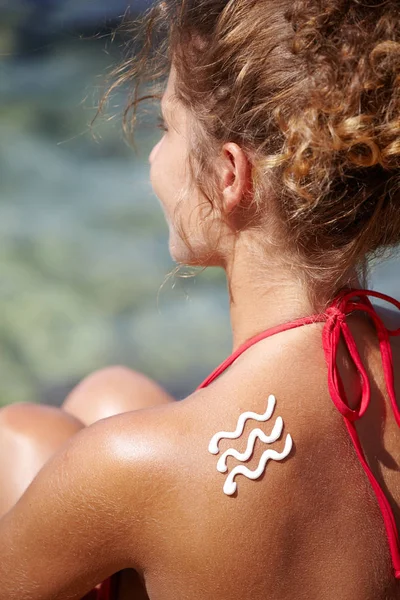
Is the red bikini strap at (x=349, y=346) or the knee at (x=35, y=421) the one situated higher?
the knee at (x=35, y=421)

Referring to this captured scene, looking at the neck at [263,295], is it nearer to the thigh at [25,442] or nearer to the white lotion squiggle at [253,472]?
the white lotion squiggle at [253,472]

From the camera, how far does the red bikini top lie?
4.17 ft

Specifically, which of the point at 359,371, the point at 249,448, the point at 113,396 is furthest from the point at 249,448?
the point at 113,396

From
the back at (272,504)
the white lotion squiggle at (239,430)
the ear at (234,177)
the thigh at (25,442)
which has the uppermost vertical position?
the ear at (234,177)

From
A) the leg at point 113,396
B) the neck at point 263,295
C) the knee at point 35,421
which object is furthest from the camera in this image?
the leg at point 113,396

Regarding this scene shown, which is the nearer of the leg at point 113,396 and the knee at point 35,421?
the knee at point 35,421

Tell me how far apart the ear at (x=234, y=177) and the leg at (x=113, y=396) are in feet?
2.15

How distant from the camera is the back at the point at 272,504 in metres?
1.24

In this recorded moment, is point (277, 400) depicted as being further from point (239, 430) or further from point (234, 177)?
point (234, 177)

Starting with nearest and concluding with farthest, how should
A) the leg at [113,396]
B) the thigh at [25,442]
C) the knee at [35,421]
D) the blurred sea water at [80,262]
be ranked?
1. the thigh at [25,442]
2. the knee at [35,421]
3. the leg at [113,396]
4. the blurred sea water at [80,262]

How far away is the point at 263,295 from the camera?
1.41 meters

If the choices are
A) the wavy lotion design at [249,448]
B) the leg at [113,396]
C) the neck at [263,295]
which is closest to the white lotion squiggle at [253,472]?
the wavy lotion design at [249,448]

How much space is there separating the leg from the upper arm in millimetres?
581

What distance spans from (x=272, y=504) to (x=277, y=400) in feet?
0.48
